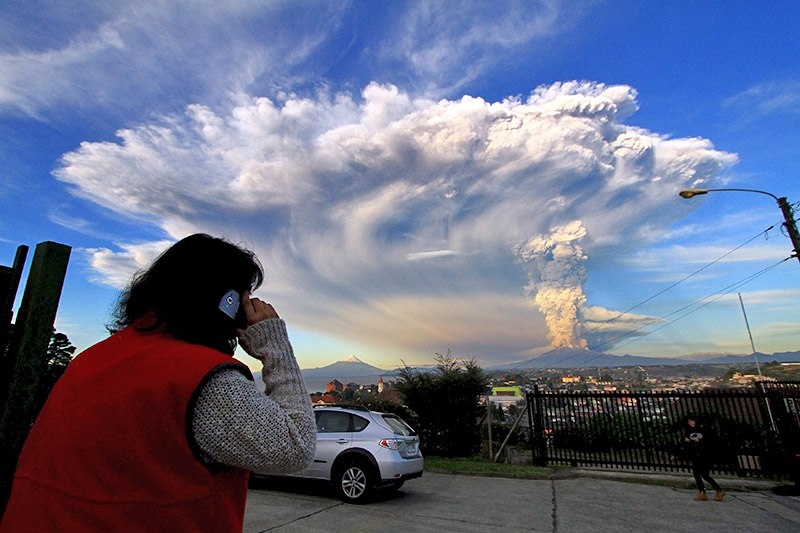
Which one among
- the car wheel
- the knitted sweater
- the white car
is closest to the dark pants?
the white car

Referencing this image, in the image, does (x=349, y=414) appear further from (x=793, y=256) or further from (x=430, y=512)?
(x=793, y=256)

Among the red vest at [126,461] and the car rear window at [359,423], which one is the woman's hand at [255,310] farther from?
the car rear window at [359,423]

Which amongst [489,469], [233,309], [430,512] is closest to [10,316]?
[233,309]

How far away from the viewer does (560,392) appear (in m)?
13.5

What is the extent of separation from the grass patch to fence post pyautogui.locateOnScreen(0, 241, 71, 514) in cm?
1161

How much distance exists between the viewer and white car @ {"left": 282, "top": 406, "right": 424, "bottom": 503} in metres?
7.96

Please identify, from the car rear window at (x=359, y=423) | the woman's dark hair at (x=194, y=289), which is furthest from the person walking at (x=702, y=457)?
the woman's dark hair at (x=194, y=289)

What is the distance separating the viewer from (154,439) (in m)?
0.92

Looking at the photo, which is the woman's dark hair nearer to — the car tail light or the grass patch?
the car tail light

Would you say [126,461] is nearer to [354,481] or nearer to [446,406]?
[354,481]

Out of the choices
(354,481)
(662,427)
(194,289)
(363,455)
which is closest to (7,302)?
(194,289)

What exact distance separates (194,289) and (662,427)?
585 inches

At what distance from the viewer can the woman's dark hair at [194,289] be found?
3.86 feet

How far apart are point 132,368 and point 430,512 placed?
25.0 ft
